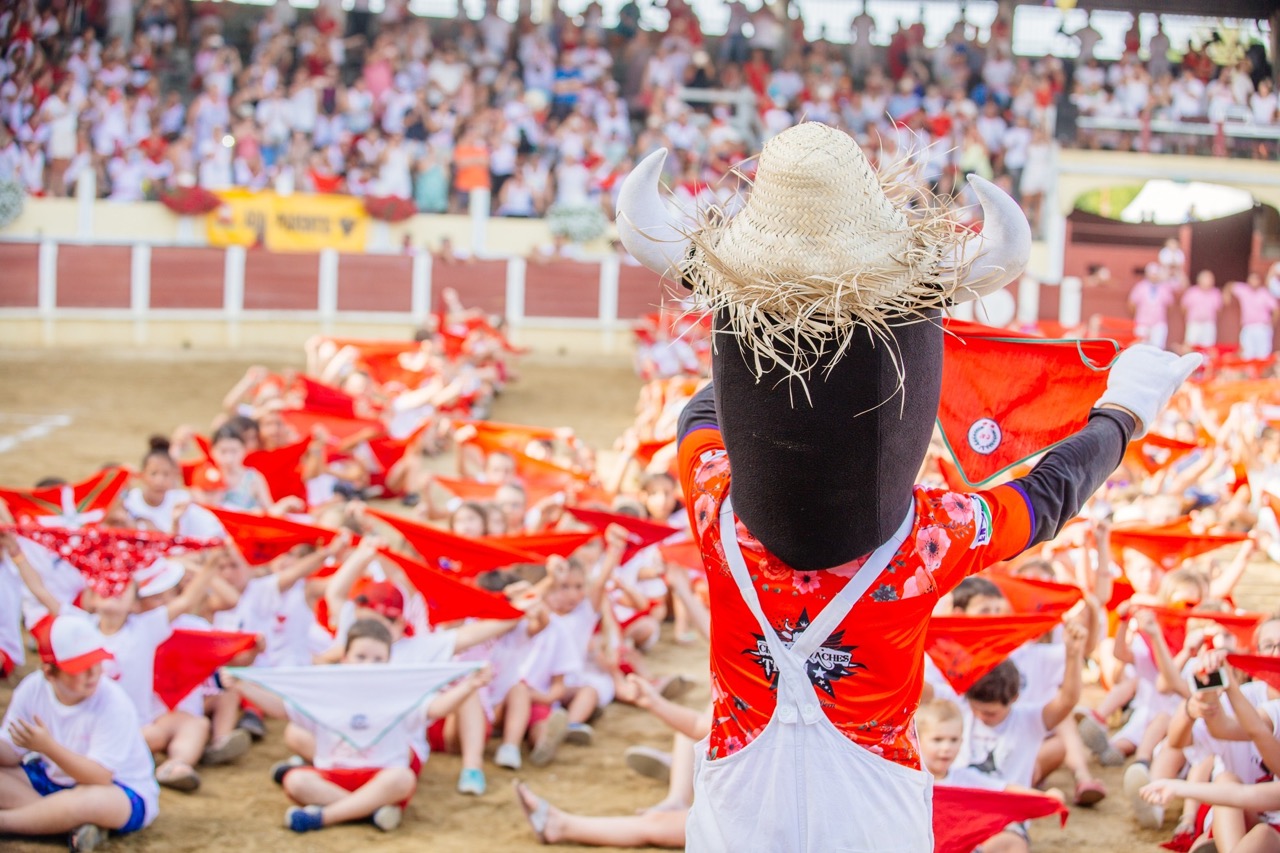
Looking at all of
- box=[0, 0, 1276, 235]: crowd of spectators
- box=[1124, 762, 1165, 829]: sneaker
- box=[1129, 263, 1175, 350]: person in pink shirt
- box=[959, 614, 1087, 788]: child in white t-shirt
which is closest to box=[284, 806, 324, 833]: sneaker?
box=[959, 614, 1087, 788]: child in white t-shirt

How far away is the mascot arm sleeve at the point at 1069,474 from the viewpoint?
241cm

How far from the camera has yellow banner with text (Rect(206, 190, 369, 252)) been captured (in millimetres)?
17156

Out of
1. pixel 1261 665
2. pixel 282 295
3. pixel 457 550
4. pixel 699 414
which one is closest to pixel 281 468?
pixel 457 550

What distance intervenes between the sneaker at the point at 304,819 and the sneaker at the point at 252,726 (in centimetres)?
84

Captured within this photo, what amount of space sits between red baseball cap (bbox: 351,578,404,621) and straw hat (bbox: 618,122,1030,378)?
119 inches

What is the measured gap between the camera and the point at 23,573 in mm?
4879

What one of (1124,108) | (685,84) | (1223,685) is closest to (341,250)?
(685,84)

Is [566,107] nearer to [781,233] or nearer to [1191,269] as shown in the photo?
[1191,269]

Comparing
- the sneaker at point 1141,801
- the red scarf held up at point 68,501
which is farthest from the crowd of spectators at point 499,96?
the sneaker at point 1141,801

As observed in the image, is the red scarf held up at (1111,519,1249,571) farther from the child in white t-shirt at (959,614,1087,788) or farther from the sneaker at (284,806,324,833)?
the sneaker at (284,806,324,833)

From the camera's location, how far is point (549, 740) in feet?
17.0

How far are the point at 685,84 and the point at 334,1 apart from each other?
16.2 feet

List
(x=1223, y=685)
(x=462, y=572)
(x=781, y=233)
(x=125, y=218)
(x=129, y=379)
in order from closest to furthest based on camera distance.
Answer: (x=781, y=233), (x=1223, y=685), (x=462, y=572), (x=129, y=379), (x=125, y=218)

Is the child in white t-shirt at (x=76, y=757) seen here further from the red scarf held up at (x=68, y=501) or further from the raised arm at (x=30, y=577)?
the red scarf held up at (x=68, y=501)
